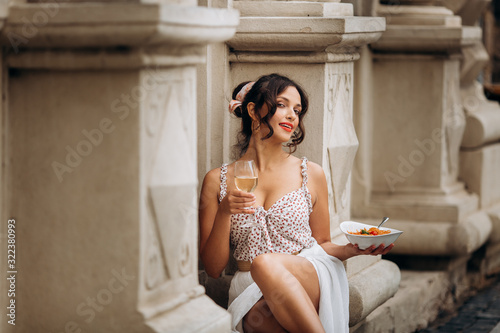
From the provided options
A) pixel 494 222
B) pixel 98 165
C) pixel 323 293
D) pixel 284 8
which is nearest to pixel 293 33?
pixel 284 8

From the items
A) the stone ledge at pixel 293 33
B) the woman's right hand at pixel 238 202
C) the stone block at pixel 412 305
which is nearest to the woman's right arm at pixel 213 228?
the woman's right hand at pixel 238 202

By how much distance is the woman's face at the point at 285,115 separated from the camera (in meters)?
3.79


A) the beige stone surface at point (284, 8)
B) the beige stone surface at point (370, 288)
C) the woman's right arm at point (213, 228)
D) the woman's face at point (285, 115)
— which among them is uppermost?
the beige stone surface at point (284, 8)

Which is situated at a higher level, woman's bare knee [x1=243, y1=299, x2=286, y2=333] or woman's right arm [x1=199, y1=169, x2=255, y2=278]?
woman's right arm [x1=199, y1=169, x2=255, y2=278]

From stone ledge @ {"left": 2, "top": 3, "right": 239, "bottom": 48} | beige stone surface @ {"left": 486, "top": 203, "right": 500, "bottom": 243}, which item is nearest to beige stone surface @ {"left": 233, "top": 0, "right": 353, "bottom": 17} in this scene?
stone ledge @ {"left": 2, "top": 3, "right": 239, "bottom": 48}

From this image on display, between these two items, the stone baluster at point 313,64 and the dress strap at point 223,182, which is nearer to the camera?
the dress strap at point 223,182

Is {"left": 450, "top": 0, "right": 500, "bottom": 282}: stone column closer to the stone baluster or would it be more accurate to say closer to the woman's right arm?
the stone baluster

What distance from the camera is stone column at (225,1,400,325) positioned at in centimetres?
405

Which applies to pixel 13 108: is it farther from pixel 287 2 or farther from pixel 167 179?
pixel 287 2

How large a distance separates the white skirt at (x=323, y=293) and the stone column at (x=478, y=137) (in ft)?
8.55

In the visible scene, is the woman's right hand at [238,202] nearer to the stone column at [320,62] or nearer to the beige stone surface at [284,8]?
the stone column at [320,62]

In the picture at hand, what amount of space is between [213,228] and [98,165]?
105 centimetres

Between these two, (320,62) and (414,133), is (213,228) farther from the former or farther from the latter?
(414,133)

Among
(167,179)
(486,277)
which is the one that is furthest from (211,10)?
(486,277)
